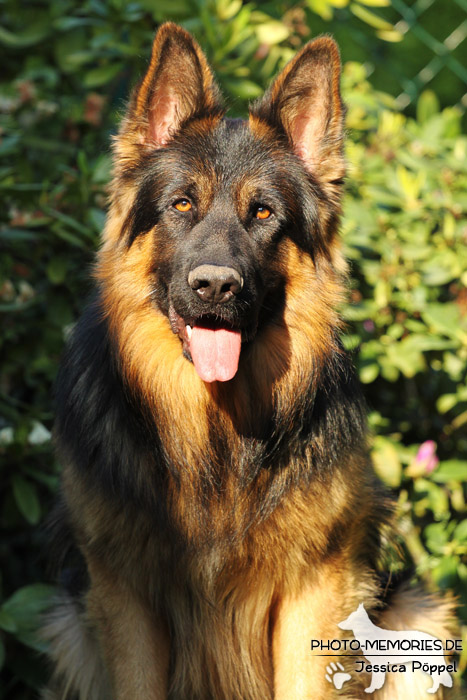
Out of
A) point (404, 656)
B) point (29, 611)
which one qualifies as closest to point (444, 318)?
point (404, 656)

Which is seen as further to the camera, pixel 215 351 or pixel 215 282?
pixel 215 351

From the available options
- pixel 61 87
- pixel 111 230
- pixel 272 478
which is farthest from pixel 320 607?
pixel 61 87

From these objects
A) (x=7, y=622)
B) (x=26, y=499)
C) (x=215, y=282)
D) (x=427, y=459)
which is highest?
Answer: (x=215, y=282)

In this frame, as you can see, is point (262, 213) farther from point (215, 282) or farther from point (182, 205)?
point (215, 282)

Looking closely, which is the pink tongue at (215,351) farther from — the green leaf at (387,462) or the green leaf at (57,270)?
the green leaf at (387,462)

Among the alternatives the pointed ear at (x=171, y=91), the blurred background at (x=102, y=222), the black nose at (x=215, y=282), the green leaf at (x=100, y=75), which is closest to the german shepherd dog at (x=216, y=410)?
the pointed ear at (x=171, y=91)

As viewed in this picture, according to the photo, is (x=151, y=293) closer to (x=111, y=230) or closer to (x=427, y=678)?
(x=111, y=230)

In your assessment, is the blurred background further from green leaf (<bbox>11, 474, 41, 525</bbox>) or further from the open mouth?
the open mouth

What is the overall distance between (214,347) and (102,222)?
138 cm

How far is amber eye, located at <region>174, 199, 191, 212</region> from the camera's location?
2.99 meters

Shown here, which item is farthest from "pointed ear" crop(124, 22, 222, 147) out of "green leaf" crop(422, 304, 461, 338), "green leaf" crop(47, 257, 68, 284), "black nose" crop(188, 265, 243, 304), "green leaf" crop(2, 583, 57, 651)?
"green leaf" crop(2, 583, 57, 651)

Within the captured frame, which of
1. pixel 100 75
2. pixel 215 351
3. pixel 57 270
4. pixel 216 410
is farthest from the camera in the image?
pixel 100 75

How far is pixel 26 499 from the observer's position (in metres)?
3.90

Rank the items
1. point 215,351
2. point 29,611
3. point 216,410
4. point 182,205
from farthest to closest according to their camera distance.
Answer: point 29,611 < point 216,410 < point 182,205 < point 215,351
